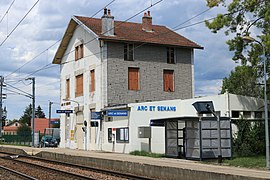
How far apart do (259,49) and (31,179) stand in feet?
51.0

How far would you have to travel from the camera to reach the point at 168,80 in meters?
45.1

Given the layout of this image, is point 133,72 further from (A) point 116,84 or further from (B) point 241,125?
(B) point 241,125

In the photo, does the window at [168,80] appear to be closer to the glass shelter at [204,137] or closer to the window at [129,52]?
the window at [129,52]

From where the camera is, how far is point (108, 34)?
42.3 meters

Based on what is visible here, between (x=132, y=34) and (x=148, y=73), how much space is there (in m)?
4.13

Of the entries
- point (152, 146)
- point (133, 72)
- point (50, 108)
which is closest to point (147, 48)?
point (133, 72)

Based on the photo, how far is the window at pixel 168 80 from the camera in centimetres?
4472

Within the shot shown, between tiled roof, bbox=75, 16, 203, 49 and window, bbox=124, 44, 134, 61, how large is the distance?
0.82 metres

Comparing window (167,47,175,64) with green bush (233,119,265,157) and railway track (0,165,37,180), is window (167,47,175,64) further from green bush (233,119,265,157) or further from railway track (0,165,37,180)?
railway track (0,165,37,180)

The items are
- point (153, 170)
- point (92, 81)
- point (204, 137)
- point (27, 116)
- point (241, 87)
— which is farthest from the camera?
point (27, 116)

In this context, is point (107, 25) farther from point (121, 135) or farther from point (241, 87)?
point (241, 87)

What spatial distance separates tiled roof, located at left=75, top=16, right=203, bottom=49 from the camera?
43062 millimetres

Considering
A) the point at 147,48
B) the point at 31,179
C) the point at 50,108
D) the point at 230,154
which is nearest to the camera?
the point at 31,179

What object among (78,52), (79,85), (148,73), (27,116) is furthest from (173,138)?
(27,116)
